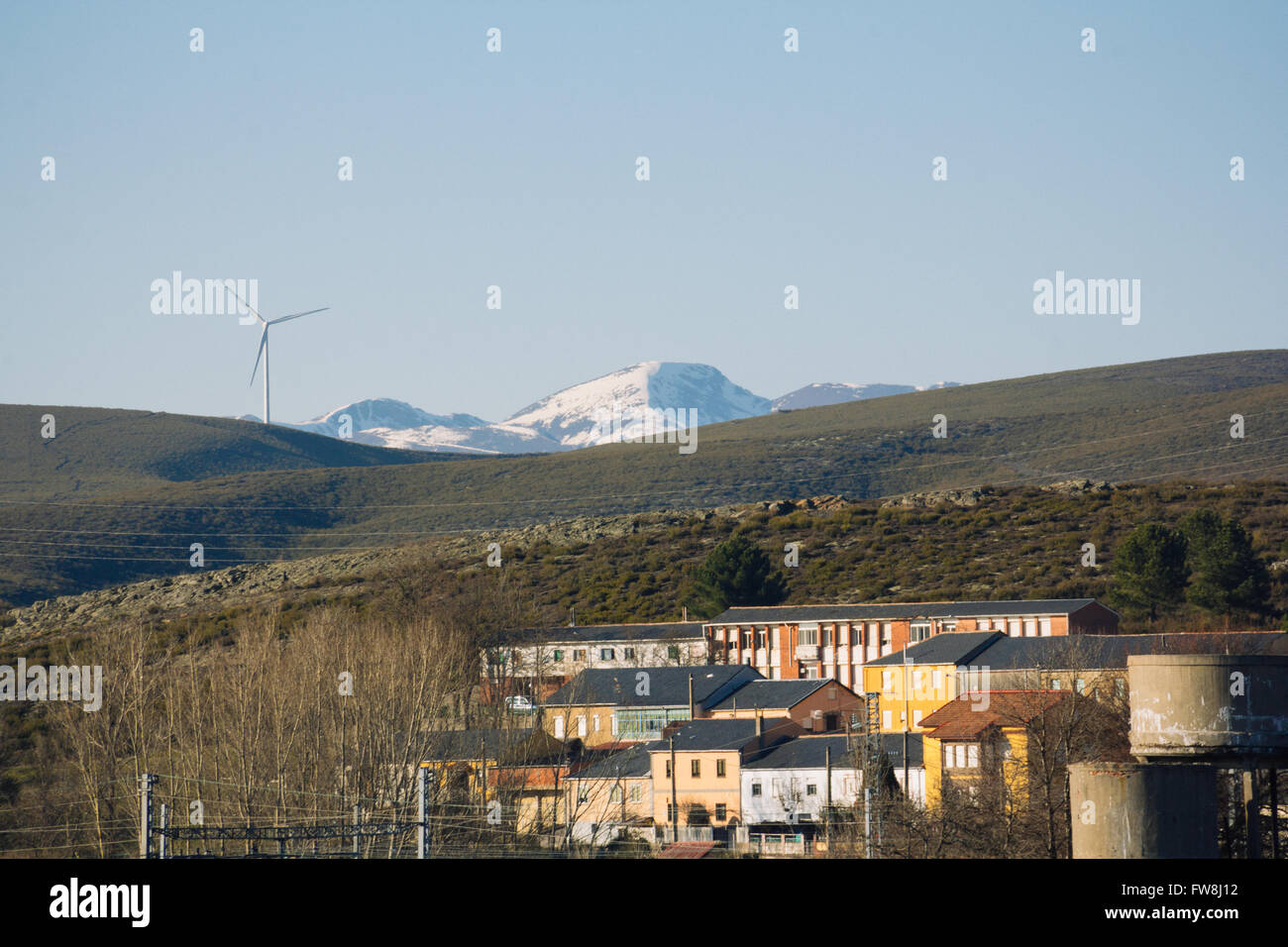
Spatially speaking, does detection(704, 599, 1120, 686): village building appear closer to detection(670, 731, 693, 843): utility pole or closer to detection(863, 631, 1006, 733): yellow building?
detection(863, 631, 1006, 733): yellow building

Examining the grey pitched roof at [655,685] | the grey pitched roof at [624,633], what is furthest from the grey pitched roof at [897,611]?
the grey pitched roof at [655,685]

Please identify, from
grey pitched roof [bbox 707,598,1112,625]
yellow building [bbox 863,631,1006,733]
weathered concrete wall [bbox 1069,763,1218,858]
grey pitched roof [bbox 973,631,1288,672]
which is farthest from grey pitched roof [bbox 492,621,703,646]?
weathered concrete wall [bbox 1069,763,1218,858]

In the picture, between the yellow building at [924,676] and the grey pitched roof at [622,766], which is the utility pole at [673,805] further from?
the yellow building at [924,676]

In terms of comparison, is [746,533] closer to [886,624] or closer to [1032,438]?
[886,624]

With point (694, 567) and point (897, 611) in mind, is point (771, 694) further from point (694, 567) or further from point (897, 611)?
point (694, 567)
